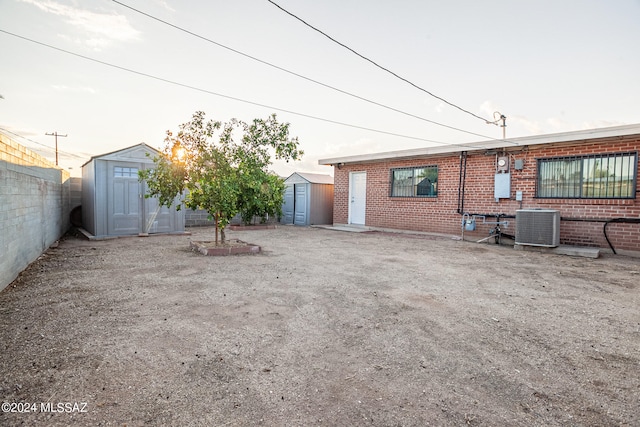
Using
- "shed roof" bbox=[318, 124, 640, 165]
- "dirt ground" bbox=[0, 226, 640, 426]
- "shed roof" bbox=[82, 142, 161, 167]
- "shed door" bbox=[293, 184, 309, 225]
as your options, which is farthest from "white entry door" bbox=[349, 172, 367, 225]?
"dirt ground" bbox=[0, 226, 640, 426]

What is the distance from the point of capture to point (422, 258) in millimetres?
6941

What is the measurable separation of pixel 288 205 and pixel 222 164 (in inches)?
354

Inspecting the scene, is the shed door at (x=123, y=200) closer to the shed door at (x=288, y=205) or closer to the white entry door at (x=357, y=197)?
the shed door at (x=288, y=205)

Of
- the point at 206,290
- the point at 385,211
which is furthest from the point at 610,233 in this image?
the point at 206,290

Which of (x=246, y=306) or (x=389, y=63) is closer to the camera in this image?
(x=246, y=306)

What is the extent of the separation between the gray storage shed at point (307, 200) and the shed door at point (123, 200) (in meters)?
6.95

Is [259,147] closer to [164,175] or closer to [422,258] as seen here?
[164,175]

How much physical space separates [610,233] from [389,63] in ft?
22.6

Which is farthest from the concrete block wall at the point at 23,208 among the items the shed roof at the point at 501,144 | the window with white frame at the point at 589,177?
the window with white frame at the point at 589,177

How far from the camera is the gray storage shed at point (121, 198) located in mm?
9555

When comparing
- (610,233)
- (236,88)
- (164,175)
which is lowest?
(610,233)

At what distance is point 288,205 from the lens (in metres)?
16.1

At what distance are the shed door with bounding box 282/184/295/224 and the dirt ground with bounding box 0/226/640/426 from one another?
34.5 feet

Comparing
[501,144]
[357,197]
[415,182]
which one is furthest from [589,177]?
[357,197]
